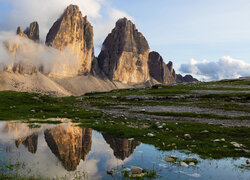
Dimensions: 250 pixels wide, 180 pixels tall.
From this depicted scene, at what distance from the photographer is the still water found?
8.48 metres

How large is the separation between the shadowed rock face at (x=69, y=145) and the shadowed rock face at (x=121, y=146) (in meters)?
1.51

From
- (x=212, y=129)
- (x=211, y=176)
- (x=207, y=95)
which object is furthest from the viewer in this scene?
(x=207, y=95)

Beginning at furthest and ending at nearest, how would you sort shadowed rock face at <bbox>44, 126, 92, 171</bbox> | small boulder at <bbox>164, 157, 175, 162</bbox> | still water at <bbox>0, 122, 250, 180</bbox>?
small boulder at <bbox>164, 157, 175, 162</bbox>
shadowed rock face at <bbox>44, 126, 92, 171</bbox>
still water at <bbox>0, 122, 250, 180</bbox>

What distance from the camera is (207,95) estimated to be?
51.2m

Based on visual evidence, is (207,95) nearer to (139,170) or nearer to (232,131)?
(232,131)

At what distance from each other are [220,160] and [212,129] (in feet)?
24.0

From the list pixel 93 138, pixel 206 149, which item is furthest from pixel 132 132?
pixel 206 149

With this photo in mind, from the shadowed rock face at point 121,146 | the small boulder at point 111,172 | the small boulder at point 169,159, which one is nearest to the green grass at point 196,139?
the shadowed rock face at point 121,146

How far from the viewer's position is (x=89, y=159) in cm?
1037

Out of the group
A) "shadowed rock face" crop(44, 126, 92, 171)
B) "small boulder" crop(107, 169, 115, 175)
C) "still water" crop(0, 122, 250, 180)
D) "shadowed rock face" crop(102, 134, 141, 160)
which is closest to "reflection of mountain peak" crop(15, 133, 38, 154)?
"still water" crop(0, 122, 250, 180)

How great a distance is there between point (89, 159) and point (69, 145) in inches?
110

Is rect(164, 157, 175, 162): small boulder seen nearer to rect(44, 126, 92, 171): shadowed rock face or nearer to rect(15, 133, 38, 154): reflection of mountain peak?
rect(44, 126, 92, 171): shadowed rock face

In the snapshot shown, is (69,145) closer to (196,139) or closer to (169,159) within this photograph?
(169,159)

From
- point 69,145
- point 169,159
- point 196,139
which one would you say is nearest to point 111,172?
point 169,159
